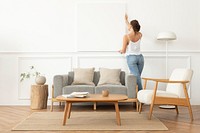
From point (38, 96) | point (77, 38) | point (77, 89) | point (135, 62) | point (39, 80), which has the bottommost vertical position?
point (38, 96)

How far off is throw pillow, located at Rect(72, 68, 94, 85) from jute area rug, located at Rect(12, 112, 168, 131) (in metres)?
1.04

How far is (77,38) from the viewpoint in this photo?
605cm

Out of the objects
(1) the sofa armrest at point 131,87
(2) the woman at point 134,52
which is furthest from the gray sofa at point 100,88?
(2) the woman at point 134,52

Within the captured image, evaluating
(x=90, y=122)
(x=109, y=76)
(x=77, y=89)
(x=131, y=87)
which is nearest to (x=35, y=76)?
(x=77, y=89)

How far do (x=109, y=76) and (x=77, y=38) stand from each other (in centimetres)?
117

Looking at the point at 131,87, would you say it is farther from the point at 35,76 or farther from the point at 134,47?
the point at 35,76

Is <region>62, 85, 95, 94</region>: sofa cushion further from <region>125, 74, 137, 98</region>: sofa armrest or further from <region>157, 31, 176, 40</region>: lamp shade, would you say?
<region>157, 31, 176, 40</region>: lamp shade

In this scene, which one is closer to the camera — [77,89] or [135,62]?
[77,89]

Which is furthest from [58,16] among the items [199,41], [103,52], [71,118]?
[199,41]

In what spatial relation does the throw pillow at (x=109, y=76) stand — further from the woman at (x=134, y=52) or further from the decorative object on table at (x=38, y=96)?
the decorative object on table at (x=38, y=96)

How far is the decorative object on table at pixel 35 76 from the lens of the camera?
550cm

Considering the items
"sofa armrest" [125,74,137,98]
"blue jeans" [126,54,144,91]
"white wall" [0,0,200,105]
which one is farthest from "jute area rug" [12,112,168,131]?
"white wall" [0,0,200,105]

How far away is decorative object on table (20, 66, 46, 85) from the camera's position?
5504 mm

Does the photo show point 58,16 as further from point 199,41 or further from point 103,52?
point 199,41
